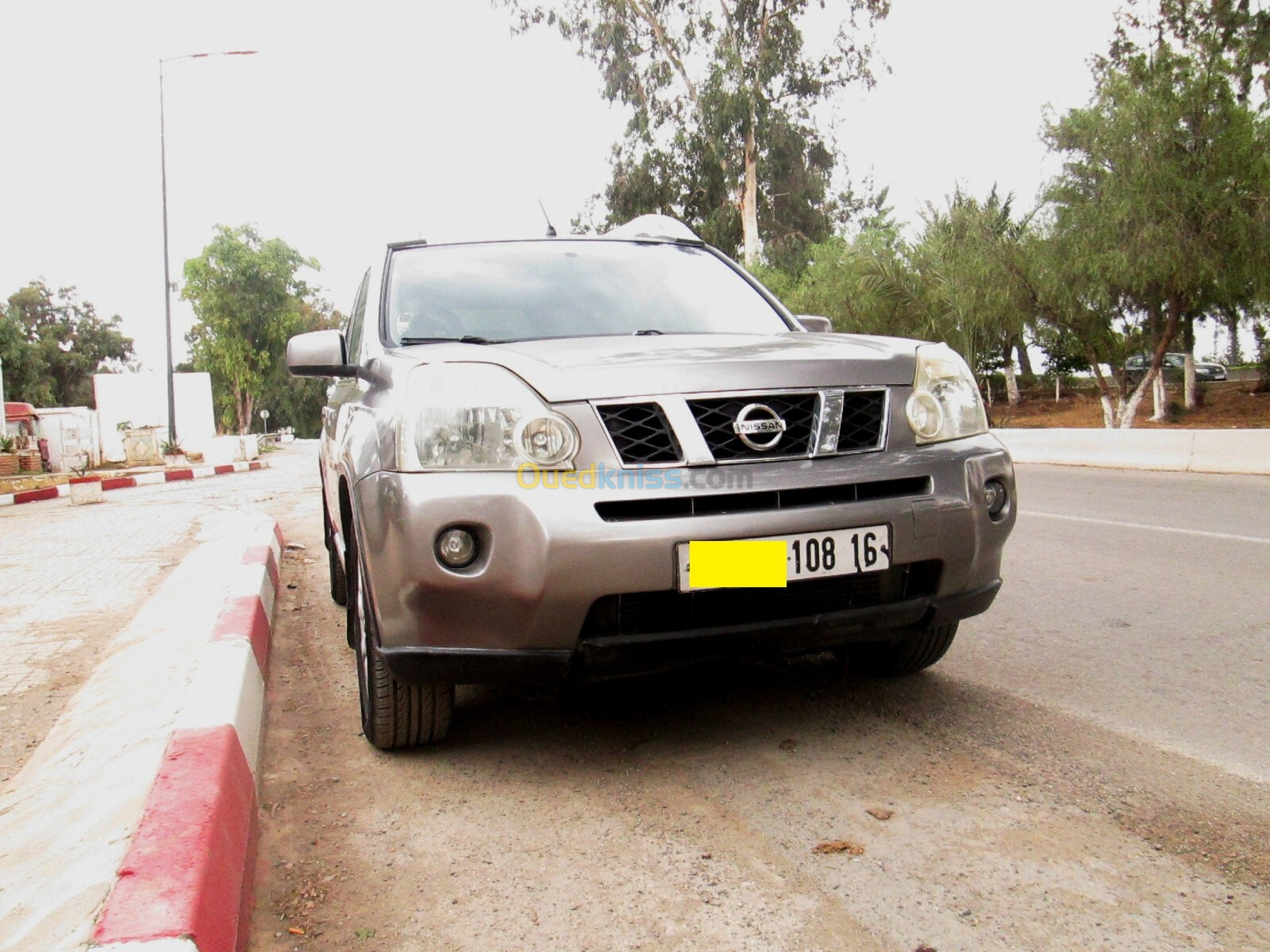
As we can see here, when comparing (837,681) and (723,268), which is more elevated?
(723,268)

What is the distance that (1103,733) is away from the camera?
3.00 m

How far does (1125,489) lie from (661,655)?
362 inches

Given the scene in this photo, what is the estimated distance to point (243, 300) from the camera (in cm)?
6122

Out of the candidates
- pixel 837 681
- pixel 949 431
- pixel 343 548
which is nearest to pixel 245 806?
pixel 343 548

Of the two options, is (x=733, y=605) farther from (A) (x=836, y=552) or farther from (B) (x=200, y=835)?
(B) (x=200, y=835)

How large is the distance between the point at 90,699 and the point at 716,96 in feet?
86.2

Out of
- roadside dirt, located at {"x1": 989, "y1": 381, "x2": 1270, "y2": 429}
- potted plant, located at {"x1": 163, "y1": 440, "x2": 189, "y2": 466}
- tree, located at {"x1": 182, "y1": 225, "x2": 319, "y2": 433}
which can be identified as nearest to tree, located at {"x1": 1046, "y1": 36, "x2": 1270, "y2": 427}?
roadside dirt, located at {"x1": 989, "y1": 381, "x2": 1270, "y2": 429}

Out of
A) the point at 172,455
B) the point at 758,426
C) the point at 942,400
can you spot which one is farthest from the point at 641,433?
the point at 172,455

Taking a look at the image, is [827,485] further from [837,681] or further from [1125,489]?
[1125,489]

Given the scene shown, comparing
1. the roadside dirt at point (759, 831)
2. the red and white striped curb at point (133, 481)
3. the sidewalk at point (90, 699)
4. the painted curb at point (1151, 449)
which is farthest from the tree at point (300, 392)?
the roadside dirt at point (759, 831)

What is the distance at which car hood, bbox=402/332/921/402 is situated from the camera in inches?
107

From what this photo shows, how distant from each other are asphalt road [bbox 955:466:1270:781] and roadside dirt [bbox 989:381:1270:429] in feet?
48.0

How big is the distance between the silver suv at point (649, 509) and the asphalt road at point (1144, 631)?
0.67m

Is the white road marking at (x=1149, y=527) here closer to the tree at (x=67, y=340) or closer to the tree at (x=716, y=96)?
the tree at (x=716, y=96)
